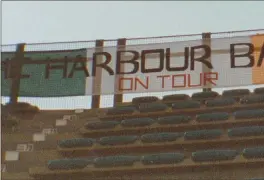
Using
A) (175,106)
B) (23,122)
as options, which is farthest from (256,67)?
(23,122)

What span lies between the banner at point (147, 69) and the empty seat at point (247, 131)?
1392mm

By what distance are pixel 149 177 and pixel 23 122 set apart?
3.56m

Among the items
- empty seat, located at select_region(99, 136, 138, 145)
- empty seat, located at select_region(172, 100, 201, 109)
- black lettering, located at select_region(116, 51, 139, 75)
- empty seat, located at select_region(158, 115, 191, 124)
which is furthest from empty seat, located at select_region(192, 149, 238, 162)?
black lettering, located at select_region(116, 51, 139, 75)

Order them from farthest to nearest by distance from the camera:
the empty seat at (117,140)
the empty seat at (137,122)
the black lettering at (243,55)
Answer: the black lettering at (243,55), the empty seat at (137,122), the empty seat at (117,140)

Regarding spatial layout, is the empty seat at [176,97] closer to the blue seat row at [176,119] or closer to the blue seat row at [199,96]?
→ the blue seat row at [199,96]

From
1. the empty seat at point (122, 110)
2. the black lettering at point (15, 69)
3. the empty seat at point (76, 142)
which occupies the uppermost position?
the black lettering at point (15, 69)

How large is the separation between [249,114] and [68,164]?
327 centimetres

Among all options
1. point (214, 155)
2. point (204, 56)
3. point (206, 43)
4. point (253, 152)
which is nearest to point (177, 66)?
point (204, 56)

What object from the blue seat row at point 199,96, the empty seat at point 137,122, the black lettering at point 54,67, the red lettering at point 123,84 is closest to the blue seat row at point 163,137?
the empty seat at point 137,122

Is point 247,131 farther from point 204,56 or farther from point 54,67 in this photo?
point 54,67

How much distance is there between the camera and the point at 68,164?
9.51 metres

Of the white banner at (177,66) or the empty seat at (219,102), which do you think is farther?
the empty seat at (219,102)

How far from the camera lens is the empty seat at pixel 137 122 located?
428 inches

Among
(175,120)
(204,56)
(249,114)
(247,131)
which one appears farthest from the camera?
(204,56)
